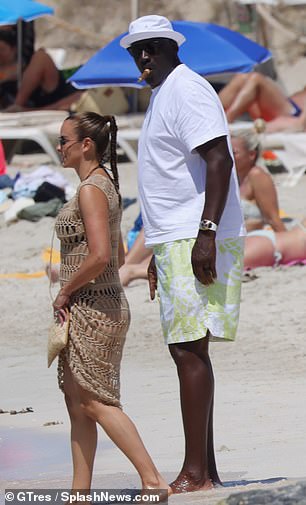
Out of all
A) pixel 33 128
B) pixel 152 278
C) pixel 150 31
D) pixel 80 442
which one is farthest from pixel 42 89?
pixel 80 442

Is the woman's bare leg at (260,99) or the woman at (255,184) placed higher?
the woman at (255,184)

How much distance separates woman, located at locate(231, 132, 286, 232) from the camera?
8.54 meters

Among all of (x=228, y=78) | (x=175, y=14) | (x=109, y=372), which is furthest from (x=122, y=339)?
(x=175, y=14)

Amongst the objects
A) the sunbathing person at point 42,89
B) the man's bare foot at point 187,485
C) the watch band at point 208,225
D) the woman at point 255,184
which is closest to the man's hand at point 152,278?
the watch band at point 208,225

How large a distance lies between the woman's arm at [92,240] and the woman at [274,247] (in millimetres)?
4592

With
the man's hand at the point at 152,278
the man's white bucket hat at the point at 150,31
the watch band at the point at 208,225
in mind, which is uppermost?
the man's white bucket hat at the point at 150,31

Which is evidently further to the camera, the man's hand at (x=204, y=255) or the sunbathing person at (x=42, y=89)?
the sunbathing person at (x=42, y=89)

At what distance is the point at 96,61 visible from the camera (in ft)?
43.3

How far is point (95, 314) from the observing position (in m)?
3.79

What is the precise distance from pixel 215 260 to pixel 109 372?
1.69 ft

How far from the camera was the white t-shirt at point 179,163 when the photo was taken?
3877 mm

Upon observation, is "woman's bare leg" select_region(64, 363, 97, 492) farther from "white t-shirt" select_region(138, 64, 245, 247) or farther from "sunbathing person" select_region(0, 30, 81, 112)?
"sunbathing person" select_region(0, 30, 81, 112)

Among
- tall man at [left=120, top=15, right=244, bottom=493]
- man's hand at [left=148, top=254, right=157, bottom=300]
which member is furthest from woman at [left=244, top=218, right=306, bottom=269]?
tall man at [left=120, top=15, right=244, bottom=493]

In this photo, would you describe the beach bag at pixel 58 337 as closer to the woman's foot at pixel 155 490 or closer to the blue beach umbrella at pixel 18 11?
the woman's foot at pixel 155 490
